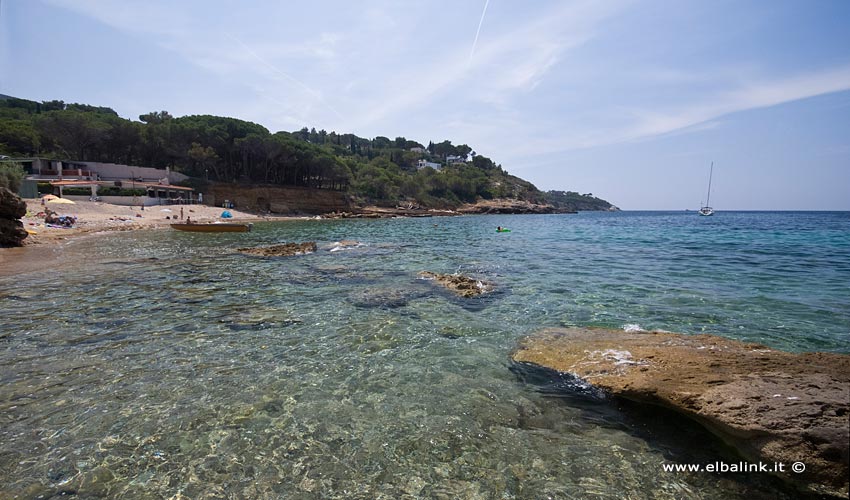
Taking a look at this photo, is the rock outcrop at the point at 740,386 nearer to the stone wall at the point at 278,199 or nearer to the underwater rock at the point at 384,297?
the underwater rock at the point at 384,297

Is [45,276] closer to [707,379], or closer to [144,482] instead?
[144,482]

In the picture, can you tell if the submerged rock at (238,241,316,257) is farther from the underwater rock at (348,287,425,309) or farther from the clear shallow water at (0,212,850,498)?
the underwater rock at (348,287,425,309)

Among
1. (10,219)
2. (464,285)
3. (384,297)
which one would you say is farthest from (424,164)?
(384,297)

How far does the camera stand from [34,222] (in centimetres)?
2939

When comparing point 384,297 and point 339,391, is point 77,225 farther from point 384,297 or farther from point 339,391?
point 339,391

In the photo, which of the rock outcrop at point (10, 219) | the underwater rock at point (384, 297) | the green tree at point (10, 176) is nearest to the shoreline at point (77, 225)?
the rock outcrop at point (10, 219)

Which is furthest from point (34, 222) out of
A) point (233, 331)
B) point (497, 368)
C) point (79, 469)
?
point (497, 368)

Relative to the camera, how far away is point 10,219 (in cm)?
1827

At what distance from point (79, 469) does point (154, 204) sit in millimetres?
59334

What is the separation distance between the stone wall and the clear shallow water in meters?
55.2

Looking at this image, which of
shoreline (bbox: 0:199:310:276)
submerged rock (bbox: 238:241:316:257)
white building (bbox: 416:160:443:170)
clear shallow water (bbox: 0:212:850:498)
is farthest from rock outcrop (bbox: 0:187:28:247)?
white building (bbox: 416:160:443:170)

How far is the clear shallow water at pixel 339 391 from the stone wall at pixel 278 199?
55.2 m

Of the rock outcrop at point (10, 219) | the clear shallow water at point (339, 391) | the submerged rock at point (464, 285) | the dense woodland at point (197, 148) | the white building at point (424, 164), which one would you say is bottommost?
the clear shallow water at point (339, 391)

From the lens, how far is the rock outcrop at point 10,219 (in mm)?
17781
